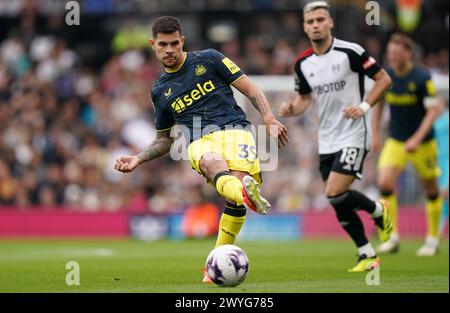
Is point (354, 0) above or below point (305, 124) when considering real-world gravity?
above

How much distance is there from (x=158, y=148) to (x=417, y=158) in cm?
563

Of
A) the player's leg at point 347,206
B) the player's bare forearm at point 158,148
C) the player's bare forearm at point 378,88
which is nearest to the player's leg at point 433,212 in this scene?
the player's leg at point 347,206

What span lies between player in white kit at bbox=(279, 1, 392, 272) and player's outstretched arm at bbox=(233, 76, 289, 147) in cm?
152

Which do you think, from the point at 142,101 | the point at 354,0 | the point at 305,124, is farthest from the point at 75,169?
the point at 354,0

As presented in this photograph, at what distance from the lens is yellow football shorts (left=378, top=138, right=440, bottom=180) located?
45.0 feet

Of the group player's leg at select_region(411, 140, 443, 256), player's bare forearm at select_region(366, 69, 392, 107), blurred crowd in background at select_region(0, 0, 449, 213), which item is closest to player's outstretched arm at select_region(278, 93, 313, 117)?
player's bare forearm at select_region(366, 69, 392, 107)

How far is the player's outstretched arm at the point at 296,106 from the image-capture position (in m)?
10.7

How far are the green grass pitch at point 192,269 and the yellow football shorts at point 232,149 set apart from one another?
1.09 metres

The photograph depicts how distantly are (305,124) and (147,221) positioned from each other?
399 centimetres

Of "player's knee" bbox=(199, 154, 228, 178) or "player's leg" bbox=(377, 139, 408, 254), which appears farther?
"player's leg" bbox=(377, 139, 408, 254)

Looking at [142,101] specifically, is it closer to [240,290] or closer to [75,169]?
[75,169]

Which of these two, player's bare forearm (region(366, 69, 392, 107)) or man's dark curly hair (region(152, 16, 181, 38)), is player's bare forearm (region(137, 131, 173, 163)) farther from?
player's bare forearm (region(366, 69, 392, 107))

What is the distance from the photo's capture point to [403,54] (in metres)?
13.2

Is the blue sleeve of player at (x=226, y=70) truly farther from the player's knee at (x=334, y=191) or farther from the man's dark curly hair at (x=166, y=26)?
the player's knee at (x=334, y=191)
